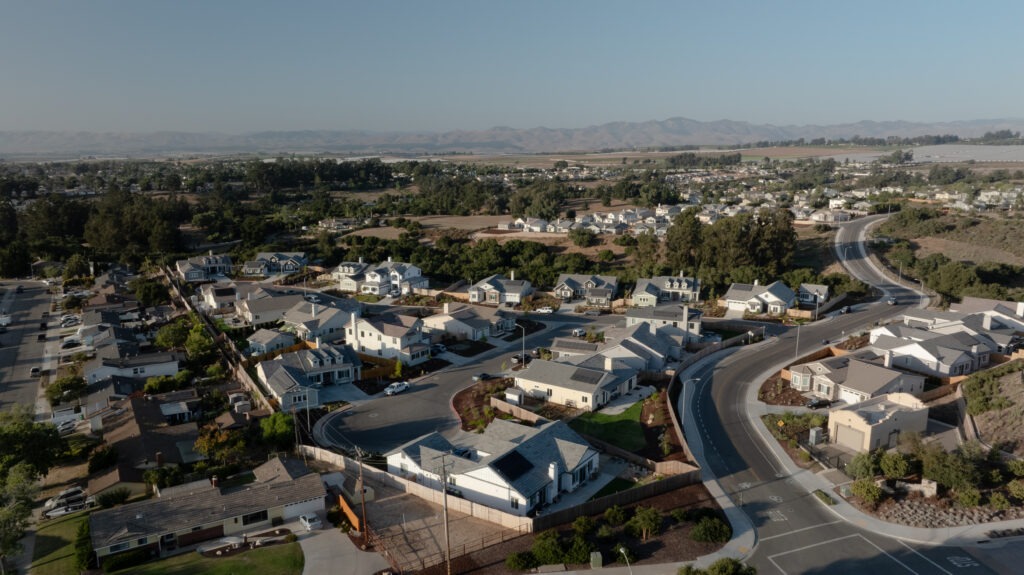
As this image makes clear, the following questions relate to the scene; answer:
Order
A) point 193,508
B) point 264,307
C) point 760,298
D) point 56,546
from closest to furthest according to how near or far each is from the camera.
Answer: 1. point 56,546
2. point 193,508
3. point 264,307
4. point 760,298

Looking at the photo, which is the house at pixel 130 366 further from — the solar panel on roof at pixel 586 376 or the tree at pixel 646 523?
the tree at pixel 646 523

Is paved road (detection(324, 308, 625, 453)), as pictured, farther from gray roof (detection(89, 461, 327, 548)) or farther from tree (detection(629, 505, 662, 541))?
tree (detection(629, 505, 662, 541))

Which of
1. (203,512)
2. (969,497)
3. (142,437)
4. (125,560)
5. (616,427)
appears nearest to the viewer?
(125,560)

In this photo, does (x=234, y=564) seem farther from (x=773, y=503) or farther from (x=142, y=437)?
(x=773, y=503)

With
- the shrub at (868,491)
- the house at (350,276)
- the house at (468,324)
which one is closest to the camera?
the shrub at (868,491)

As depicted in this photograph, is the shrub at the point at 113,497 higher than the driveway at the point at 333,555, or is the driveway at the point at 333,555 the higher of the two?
the shrub at the point at 113,497

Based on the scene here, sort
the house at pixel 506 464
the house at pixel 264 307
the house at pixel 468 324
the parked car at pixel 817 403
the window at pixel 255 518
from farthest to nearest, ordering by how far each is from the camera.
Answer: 1. the house at pixel 264 307
2. the house at pixel 468 324
3. the parked car at pixel 817 403
4. the house at pixel 506 464
5. the window at pixel 255 518

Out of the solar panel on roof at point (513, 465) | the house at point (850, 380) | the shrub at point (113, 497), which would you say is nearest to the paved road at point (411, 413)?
the solar panel on roof at point (513, 465)

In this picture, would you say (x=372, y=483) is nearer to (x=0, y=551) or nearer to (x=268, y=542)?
(x=268, y=542)

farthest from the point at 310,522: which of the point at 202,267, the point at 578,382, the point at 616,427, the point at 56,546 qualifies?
the point at 202,267
